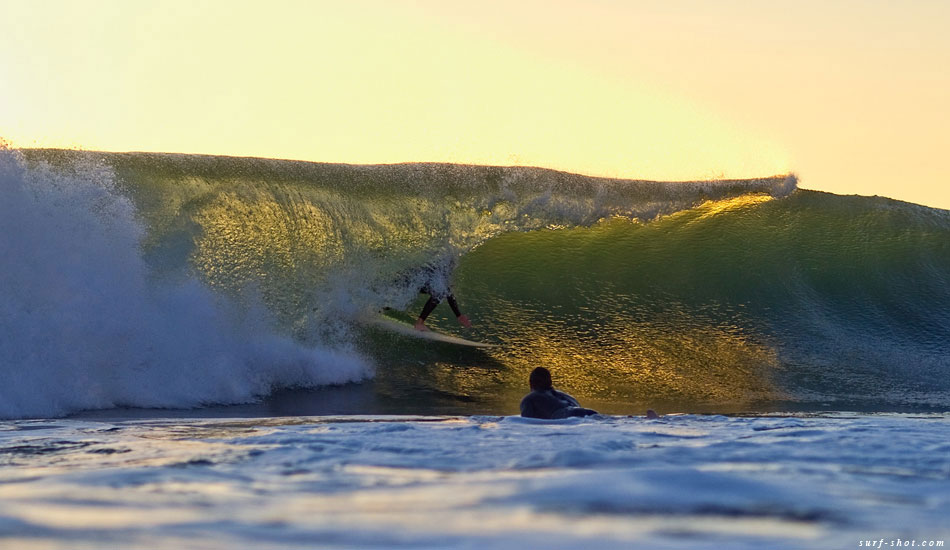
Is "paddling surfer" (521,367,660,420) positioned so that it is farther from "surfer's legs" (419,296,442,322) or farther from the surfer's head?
→ "surfer's legs" (419,296,442,322)

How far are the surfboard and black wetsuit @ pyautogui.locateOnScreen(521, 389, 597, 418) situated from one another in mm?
3833

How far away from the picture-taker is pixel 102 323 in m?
8.09

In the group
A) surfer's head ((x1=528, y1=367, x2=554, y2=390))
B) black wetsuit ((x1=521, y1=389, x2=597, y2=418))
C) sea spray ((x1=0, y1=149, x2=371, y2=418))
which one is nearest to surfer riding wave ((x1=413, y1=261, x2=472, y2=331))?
sea spray ((x1=0, y1=149, x2=371, y2=418))

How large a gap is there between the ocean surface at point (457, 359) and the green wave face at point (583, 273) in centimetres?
4

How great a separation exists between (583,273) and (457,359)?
9.04 ft

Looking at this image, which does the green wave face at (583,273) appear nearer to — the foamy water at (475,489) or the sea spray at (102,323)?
the sea spray at (102,323)

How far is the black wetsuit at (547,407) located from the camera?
20.0 feet

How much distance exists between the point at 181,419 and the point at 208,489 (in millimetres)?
3758

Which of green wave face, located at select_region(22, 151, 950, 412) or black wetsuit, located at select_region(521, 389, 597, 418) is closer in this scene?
black wetsuit, located at select_region(521, 389, 597, 418)

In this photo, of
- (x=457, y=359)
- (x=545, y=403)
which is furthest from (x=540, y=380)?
(x=457, y=359)

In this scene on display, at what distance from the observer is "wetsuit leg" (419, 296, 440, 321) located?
10.1 m

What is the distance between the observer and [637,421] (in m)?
5.90

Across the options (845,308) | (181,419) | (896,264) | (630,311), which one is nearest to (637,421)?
(181,419)

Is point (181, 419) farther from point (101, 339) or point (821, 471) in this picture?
point (821, 471)
